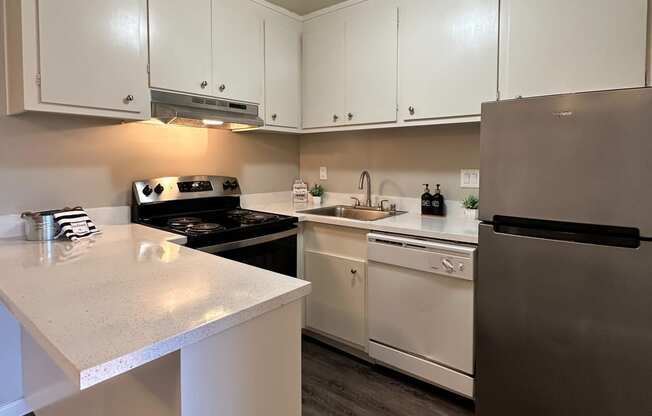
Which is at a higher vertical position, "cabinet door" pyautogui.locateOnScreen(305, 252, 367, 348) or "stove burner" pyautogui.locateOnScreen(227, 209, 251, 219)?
"stove burner" pyautogui.locateOnScreen(227, 209, 251, 219)

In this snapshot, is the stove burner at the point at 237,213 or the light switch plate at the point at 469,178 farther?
the stove burner at the point at 237,213

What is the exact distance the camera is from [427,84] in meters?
2.21

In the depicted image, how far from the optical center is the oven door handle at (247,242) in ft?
6.37

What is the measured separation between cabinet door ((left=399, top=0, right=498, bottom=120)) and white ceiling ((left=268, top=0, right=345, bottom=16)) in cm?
64

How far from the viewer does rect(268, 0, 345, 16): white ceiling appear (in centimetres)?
263

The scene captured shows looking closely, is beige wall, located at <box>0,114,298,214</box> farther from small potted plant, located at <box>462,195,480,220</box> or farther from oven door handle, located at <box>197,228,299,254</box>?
small potted plant, located at <box>462,195,480,220</box>

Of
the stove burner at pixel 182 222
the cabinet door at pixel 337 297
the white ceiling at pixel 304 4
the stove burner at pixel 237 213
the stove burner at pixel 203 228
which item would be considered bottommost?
the cabinet door at pixel 337 297

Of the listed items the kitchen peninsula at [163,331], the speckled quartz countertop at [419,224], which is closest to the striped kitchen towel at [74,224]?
the kitchen peninsula at [163,331]

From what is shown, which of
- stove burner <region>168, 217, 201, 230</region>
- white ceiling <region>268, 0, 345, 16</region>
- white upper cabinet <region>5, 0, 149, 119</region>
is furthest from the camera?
white ceiling <region>268, 0, 345, 16</region>

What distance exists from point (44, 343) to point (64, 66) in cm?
140

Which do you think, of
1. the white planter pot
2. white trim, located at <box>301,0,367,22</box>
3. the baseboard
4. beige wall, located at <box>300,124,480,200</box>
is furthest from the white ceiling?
the baseboard

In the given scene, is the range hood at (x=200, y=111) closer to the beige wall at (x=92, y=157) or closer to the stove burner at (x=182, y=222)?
the beige wall at (x=92, y=157)

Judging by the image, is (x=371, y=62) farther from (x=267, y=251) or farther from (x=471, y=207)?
(x=267, y=251)

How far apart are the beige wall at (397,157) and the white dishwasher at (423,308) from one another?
26.8 inches
